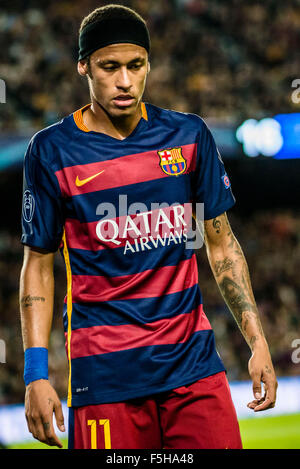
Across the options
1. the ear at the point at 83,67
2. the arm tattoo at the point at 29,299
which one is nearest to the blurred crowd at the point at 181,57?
the ear at the point at 83,67

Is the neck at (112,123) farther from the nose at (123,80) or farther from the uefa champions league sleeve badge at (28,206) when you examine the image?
the uefa champions league sleeve badge at (28,206)

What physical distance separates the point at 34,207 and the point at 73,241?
18cm

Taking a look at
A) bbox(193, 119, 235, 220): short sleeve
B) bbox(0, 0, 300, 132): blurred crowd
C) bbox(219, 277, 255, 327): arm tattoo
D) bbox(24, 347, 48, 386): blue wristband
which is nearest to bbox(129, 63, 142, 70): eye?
bbox(193, 119, 235, 220): short sleeve

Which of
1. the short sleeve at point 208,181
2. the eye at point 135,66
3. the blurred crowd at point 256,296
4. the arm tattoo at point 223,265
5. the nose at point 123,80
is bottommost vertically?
the arm tattoo at point 223,265

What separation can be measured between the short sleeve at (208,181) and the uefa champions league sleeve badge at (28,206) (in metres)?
0.59

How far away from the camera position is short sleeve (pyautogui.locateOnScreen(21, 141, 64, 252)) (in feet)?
7.84

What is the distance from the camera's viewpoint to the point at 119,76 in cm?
236

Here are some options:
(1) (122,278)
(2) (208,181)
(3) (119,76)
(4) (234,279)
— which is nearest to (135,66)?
(3) (119,76)

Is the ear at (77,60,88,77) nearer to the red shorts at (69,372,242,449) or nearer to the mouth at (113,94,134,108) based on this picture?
the mouth at (113,94,134,108)

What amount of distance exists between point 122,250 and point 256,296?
24.7 feet

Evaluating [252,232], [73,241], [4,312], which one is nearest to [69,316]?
[73,241]

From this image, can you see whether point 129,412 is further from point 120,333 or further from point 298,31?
point 298,31

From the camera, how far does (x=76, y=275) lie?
2.37 meters

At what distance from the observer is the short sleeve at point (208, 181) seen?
2.54 m
